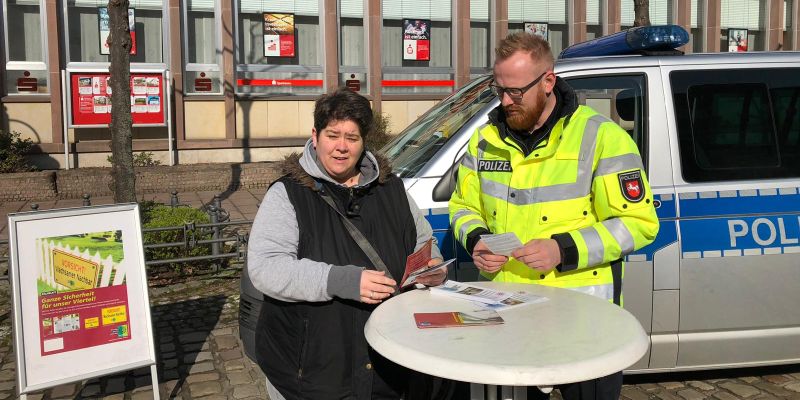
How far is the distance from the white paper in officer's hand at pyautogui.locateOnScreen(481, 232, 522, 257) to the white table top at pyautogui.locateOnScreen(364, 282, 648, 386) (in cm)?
22

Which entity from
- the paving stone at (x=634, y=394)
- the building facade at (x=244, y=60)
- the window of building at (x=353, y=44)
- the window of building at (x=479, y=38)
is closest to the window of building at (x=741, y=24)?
the building facade at (x=244, y=60)

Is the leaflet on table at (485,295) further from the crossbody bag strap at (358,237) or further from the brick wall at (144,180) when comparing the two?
the brick wall at (144,180)

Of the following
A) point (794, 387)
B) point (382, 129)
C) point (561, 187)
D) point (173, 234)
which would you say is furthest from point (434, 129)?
point (382, 129)

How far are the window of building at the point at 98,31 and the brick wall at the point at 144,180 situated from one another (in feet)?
8.22

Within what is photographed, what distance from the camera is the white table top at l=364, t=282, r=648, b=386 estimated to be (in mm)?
2221

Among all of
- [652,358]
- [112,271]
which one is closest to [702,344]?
[652,358]

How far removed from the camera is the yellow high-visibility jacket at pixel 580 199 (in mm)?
3020

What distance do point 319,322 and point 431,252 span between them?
54 centimetres

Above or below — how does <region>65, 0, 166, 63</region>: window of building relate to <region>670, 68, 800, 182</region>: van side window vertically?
above

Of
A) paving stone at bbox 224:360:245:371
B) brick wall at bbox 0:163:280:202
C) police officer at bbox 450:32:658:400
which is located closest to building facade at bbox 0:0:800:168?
brick wall at bbox 0:163:280:202

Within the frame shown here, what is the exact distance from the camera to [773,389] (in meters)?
4.79

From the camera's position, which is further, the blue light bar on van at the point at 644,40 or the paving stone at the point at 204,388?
the paving stone at the point at 204,388

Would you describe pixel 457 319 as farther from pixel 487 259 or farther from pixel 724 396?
pixel 724 396

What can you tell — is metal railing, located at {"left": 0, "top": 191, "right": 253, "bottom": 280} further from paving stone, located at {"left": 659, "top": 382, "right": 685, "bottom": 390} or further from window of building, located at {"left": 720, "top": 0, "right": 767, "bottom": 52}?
window of building, located at {"left": 720, "top": 0, "right": 767, "bottom": 52}
